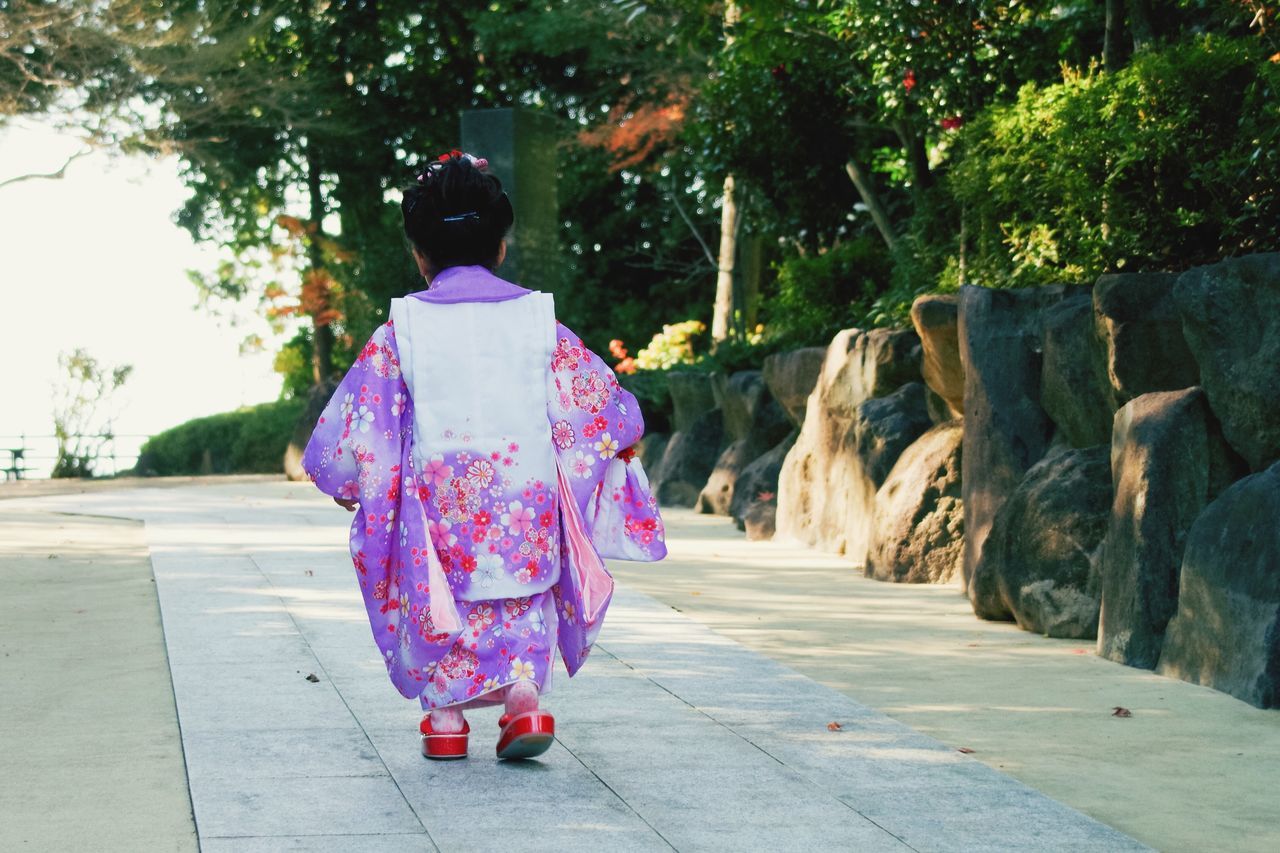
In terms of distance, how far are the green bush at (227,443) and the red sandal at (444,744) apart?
63.6 feet

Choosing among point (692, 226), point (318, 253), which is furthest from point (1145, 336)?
point (318, 253)

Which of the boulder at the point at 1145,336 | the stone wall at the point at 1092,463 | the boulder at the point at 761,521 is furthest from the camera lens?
the boulder at the point at 761,521

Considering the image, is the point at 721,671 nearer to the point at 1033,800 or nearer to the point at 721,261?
the point at 1033,800

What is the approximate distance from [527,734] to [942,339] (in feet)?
16.0

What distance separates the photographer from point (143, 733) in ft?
14.6

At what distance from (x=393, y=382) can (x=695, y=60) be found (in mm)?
15702

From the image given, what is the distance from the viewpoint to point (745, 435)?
1330 centimetres

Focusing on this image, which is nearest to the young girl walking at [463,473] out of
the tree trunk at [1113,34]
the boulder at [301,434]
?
the tree trunk at [1113,34]

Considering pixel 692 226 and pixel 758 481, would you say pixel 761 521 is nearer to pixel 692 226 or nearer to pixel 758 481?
pixel 758 481

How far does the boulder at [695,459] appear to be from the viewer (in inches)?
563

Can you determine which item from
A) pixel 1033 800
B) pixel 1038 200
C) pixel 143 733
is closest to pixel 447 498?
pixel 143 733

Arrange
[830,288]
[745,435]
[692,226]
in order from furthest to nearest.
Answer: [692,226] < [830,288] < [745,435]

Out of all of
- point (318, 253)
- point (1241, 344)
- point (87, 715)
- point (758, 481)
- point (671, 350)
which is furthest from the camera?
point (318, 253)

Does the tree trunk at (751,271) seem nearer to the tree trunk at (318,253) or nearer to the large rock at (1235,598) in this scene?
the tree trunk at (318,253)
